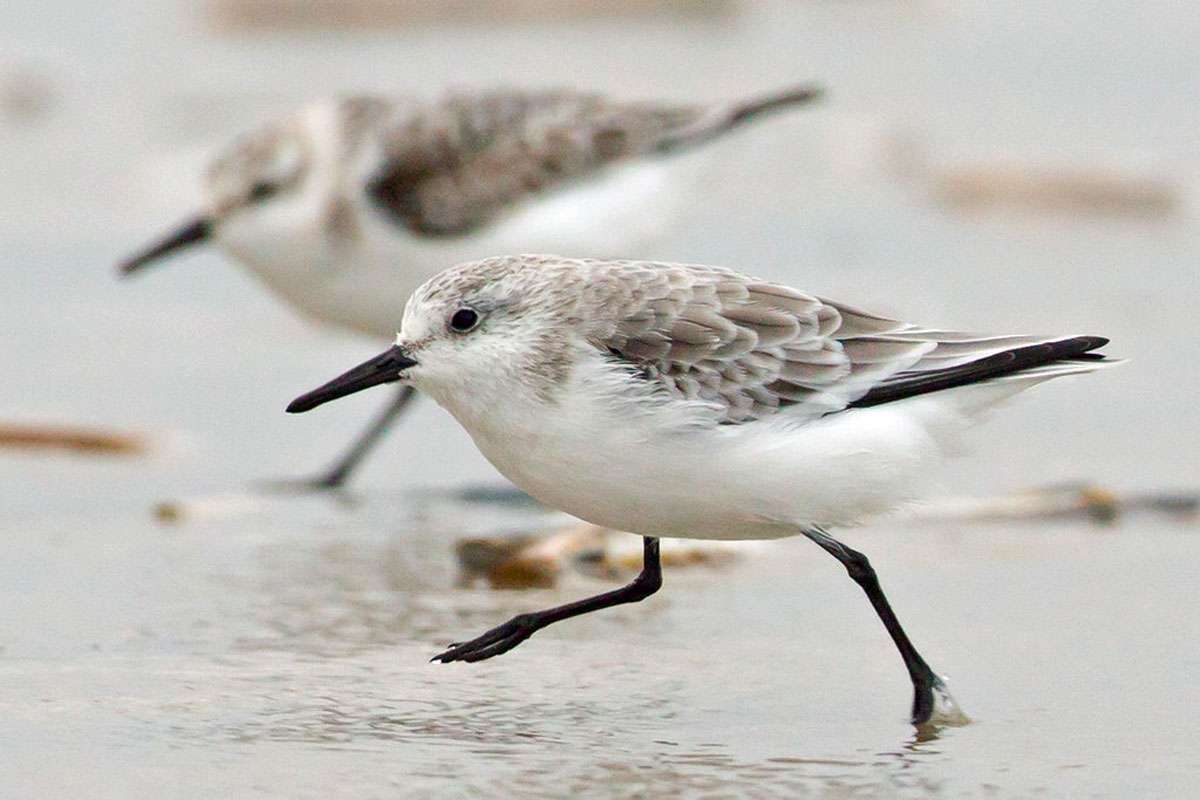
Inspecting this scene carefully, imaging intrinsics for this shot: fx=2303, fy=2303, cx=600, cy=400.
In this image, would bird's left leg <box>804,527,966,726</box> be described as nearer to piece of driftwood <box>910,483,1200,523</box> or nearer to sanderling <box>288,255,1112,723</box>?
sanderling <box>288,255,1112,723</box>

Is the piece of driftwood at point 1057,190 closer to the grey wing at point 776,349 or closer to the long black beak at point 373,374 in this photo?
the grey wing at point 776,349

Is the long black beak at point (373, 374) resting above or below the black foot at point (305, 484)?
above

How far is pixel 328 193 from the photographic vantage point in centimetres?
841

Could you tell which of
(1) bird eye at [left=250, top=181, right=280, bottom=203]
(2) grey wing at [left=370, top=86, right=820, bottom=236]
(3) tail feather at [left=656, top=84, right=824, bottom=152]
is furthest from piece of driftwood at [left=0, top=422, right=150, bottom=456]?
(3) tail feather at [left=656, top=84, right=824, bottom=152]

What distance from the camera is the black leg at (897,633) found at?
15.4ft

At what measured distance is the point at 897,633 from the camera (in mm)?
4820

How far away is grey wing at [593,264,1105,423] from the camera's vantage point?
15.6ft

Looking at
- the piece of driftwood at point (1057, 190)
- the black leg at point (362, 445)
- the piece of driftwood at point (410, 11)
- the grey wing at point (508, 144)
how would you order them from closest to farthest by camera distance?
the black leg at point (362, 445) → the grey wing at point (508, 144) → the piece of driftwood at point (1057, 190) → the piece of driftwood at point (410, 11)

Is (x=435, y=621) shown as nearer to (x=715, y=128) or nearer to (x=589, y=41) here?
(x=715, y=128)

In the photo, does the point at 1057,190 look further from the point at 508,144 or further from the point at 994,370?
the point at 994,370

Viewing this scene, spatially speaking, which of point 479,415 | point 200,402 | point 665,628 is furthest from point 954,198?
point 479,415

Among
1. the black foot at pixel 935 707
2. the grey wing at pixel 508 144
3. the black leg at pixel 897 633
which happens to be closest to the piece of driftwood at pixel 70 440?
the grey wing at pixel 508 144

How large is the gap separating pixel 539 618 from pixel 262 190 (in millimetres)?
3772

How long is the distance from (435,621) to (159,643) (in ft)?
2.20
